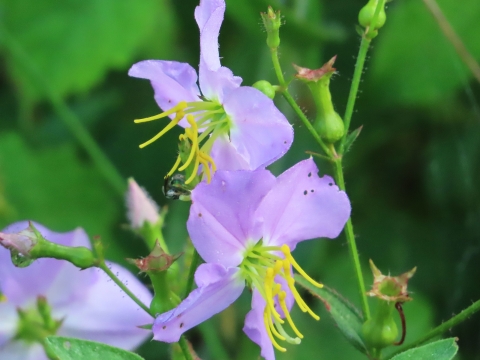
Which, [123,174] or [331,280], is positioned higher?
[123,174]

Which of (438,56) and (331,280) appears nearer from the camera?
(331,280)

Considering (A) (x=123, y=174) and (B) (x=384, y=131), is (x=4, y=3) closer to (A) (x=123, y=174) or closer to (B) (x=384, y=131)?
(A) (x=123, y=174)

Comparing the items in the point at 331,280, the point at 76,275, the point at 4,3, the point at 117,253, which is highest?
the point at 4,3

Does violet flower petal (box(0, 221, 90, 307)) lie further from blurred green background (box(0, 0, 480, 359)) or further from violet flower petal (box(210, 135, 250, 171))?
blurred green background (box(0, 0, 480, 359))

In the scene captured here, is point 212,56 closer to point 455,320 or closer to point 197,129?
point 197,129

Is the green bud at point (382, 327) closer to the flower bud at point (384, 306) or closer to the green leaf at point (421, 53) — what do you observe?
the flower bud at point (384, 306)

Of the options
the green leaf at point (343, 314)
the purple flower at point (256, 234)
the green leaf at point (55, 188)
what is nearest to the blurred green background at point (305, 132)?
the green leaf at point (55, 188)

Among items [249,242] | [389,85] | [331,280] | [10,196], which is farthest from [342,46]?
[249,242]
